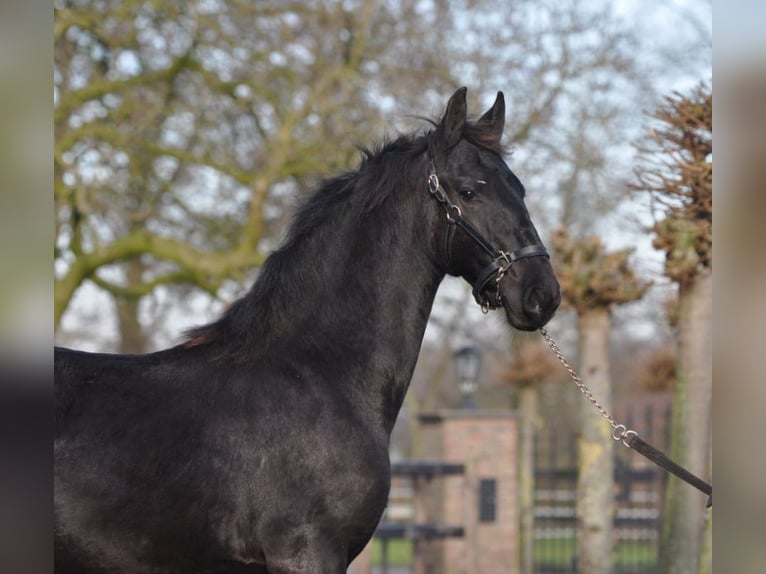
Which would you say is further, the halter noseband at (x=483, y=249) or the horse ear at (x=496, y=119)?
the horse ear at (x=496, y=119)

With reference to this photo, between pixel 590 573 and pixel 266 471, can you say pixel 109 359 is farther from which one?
pixel 590 573

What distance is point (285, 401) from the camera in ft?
12.1

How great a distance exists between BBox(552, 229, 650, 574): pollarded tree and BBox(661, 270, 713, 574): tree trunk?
1.07 meters

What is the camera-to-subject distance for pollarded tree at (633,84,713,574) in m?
6.25

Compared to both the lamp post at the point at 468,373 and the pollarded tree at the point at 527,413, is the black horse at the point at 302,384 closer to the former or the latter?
the pollarded tree at the point at 527,413

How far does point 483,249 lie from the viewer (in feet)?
12.7

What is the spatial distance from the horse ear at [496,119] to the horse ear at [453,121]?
0.48 feet

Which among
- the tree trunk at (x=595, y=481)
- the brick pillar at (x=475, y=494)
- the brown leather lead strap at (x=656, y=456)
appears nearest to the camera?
the brown leather lead strap at (x=656, y=456)

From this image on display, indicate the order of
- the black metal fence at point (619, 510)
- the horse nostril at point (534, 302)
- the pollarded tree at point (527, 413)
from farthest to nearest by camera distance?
the black metal fence at point (619, 510) → the pollarded tree at point (527, 413) → the horse nostril at point (534, 302)

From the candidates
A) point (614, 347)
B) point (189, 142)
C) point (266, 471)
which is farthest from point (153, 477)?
point (614, 347)

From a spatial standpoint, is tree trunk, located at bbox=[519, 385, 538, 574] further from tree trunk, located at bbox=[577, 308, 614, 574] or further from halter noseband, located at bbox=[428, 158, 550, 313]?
halter noseband, located at bbox=[428, 158, 550, 313]

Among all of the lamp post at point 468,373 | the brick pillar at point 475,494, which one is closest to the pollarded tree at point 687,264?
the brick pillar at point 475,494

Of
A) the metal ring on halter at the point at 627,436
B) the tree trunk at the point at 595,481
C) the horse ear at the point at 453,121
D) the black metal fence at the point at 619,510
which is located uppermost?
the horse ear at the point at 453,121

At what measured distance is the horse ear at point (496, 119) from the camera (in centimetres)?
411
